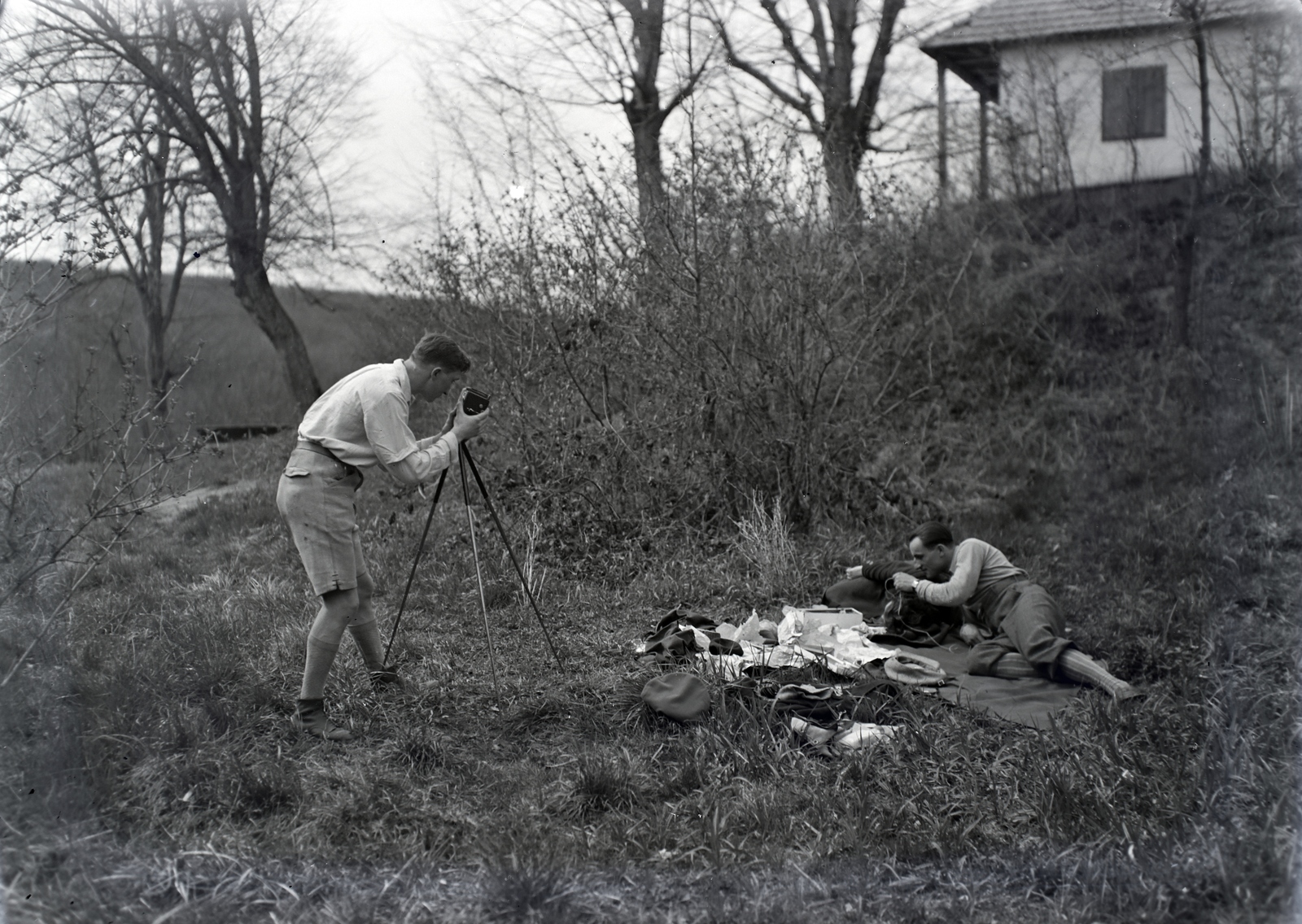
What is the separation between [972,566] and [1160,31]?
12337 mm

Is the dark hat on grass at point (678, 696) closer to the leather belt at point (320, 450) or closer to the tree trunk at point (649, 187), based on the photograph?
the leather belt at point (320, 450)

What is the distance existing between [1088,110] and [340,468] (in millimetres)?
14762

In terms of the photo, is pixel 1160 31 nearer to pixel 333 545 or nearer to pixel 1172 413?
pixel 1172 413

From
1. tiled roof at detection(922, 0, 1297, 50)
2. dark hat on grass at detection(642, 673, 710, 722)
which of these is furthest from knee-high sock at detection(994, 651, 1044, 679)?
tiled roof at detection(922, 0, 1297, 50)

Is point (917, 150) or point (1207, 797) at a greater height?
point (917, 150)

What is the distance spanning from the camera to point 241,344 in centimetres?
2194

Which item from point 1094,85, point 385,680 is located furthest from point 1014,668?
point 1094,85

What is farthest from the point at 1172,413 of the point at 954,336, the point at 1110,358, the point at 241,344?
the point at 241,344

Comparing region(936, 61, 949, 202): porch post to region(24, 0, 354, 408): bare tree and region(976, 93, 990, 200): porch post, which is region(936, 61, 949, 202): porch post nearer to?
region(976, 93, 990, 200): porch post

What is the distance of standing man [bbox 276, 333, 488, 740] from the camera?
457 centimetres

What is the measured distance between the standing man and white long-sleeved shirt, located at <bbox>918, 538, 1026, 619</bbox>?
3.02 metres

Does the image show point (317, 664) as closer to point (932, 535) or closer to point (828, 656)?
point (828, 656)

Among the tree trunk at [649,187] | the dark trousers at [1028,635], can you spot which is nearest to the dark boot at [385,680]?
the dark trousers at [1028,635]

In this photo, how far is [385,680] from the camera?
17.2 feet
